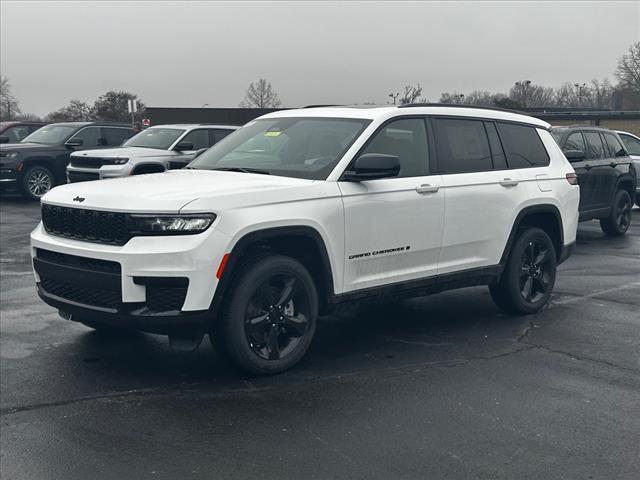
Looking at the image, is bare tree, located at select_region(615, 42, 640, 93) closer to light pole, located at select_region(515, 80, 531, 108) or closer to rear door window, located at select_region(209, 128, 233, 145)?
light pole, located at select_region(515, 80, 531, 108)

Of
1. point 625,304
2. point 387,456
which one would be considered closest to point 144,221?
point 387,456

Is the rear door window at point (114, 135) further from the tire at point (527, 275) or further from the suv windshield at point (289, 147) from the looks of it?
the tire at point (527, 275)

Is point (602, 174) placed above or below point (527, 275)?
above

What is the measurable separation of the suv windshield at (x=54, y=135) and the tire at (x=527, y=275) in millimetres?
14894

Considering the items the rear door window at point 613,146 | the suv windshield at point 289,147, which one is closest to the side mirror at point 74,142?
the rear door window at point 613,146

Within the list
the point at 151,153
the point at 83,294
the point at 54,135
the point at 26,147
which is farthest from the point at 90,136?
the point at 83,294

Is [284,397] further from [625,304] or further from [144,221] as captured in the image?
[625,304]

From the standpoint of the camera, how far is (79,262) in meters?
5.41

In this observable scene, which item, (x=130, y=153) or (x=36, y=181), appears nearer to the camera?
(x=130, y=153)

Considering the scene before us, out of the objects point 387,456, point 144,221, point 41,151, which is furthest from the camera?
point 41,151

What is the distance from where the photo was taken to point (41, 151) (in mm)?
19312

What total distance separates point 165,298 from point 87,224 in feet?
2.65

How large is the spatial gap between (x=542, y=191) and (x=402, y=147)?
182 centimetres

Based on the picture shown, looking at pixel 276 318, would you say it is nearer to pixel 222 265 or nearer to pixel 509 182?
pixel 222 265
